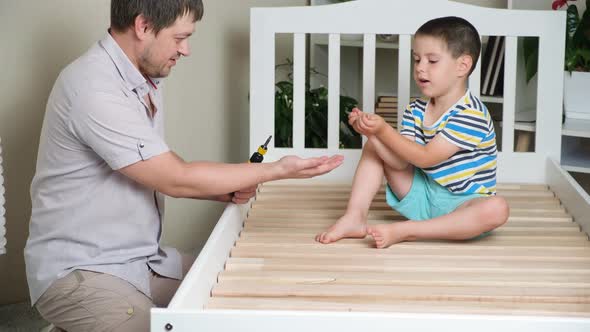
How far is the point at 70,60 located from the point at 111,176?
62 cm

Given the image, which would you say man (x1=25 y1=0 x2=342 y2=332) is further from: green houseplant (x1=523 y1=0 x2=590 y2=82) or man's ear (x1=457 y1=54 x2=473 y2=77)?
green houseplant (x1=523 y1=0 x2=590 y2=82)

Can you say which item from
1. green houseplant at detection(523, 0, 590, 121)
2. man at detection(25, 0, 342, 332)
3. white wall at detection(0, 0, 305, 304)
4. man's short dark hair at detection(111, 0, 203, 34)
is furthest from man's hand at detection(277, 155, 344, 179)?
green houseplant at detection(523, 0, 590, 121)

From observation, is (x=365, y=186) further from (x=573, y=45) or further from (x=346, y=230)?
(x=573, y=45)

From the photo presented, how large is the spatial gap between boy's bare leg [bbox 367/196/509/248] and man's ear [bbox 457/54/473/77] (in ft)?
1.03

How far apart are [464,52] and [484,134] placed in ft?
0.65

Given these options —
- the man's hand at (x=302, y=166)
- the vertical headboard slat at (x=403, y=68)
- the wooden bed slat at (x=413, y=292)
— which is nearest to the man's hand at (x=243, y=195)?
the man's hand at (x=302, y=166)

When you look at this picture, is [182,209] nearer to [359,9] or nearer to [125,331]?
[359,9]

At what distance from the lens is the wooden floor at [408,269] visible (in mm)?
1378

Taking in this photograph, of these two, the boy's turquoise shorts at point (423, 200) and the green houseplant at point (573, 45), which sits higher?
the green houseplant at point (573, 45)

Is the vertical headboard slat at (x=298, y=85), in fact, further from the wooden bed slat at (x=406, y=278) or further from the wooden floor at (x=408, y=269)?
the wooden bed slat at (x=406, y=278)

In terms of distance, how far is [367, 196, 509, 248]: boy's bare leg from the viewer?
1721mm

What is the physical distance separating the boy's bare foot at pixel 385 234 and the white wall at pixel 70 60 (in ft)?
2.78

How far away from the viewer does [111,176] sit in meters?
1.49

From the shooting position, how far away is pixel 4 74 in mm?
1851
